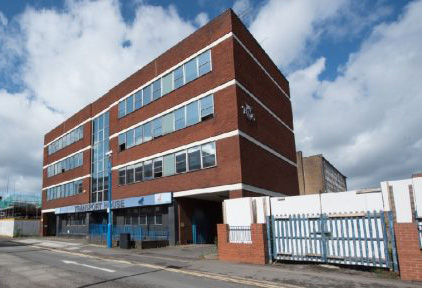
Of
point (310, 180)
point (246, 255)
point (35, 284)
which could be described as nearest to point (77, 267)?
point (35, 284)

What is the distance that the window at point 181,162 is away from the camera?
83.6 feet

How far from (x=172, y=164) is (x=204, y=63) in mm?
7627

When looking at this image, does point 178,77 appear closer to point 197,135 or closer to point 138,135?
point 197,135

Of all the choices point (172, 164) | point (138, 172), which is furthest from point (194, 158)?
point (138, 172)

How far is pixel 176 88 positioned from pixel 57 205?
27.1 m

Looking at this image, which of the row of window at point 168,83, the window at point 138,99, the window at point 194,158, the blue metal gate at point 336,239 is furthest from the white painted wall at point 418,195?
the window at point 138,99

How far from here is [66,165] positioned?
4456cm

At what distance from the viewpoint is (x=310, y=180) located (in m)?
64.6

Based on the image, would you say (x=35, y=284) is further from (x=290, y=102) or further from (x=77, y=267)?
(x=290, y=102)

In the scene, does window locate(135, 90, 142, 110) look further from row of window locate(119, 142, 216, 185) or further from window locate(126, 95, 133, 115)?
row of window locate(119, 142, 216, 185)

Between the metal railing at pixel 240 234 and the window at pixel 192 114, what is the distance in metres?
10.8

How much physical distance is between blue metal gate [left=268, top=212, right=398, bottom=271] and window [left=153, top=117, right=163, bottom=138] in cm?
1530

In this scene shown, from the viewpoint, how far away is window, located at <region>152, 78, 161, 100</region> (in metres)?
29.1

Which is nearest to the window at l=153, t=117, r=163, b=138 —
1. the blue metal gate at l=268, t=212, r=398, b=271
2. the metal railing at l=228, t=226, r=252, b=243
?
the metal railing at l=228, t=226, r=252, b=243
